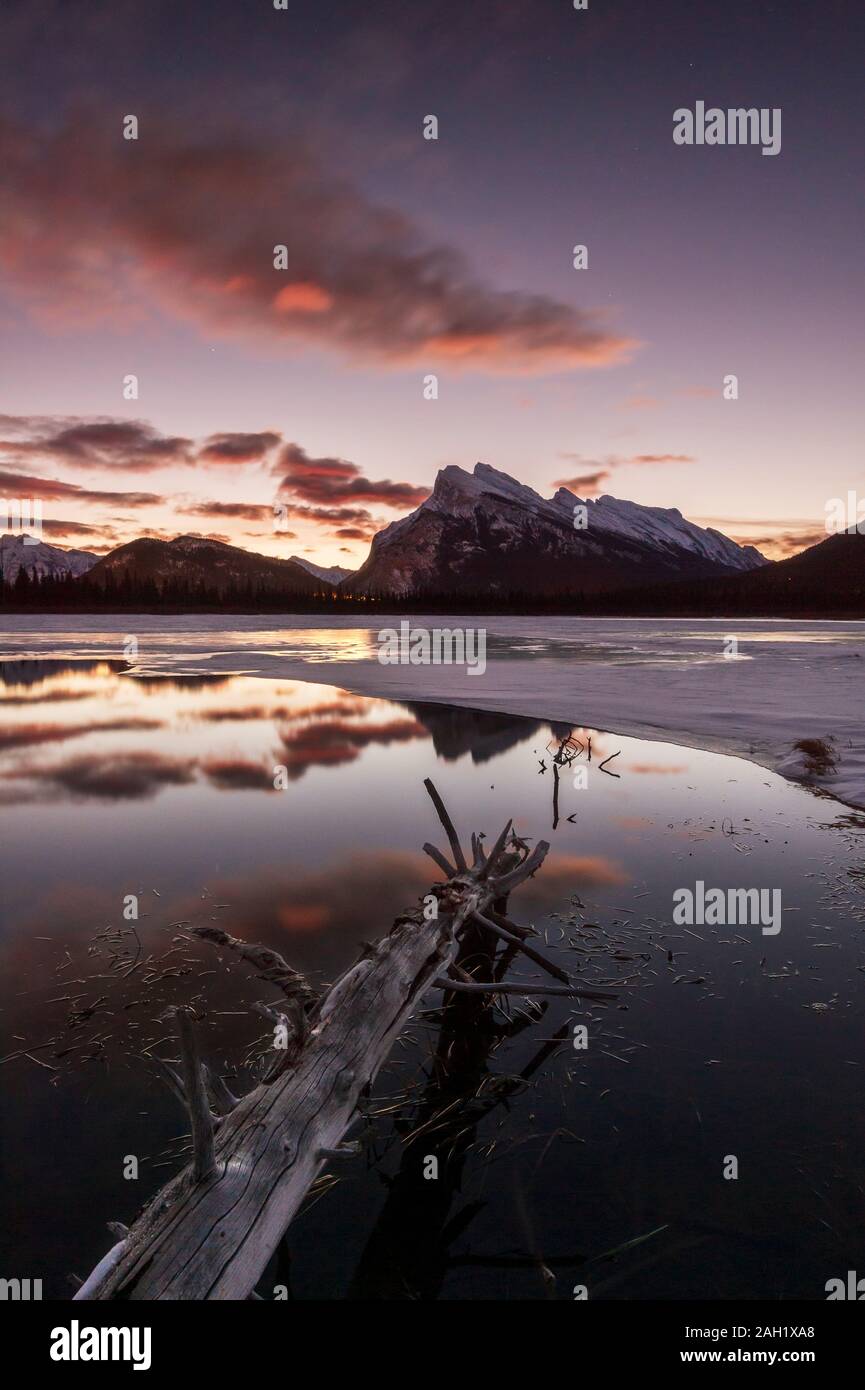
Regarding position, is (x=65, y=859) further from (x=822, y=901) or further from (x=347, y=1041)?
(x=822, y=901)

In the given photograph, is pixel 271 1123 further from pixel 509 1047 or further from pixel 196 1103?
pixel 509 1047

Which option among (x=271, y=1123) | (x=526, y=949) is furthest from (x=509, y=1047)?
(x=271, y=1123)

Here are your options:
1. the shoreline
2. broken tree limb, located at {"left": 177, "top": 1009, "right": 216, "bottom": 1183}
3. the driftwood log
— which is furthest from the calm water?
the shoreline

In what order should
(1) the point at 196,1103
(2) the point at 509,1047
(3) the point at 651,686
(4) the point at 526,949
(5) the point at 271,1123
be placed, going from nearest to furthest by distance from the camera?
1. (1) the point at 196,1103
2. (5) the point at 271,1123
3. (2) the point at 509,1047
4. (4) the point at 526,949
5. (3) the point at 651,686

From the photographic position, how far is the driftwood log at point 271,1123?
120 inches

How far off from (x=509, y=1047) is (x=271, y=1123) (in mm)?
2542

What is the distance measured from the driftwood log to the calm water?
0.51 metres

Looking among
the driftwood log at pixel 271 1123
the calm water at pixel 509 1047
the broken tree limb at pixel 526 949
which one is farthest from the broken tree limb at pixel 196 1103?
the broken tree limb at pixel 526 949

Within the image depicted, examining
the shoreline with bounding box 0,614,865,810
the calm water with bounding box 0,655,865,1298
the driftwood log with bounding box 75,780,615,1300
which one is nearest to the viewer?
the driftwood log with bounding box 75,780,615,1300

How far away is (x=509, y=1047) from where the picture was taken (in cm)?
582

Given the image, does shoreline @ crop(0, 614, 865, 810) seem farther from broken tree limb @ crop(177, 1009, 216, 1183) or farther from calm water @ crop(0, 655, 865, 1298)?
broken tree limb @ crop(177, 1009, 216, 1183)

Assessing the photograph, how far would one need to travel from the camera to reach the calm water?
4.00 metres

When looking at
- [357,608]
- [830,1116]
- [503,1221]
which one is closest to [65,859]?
[503,1221]
